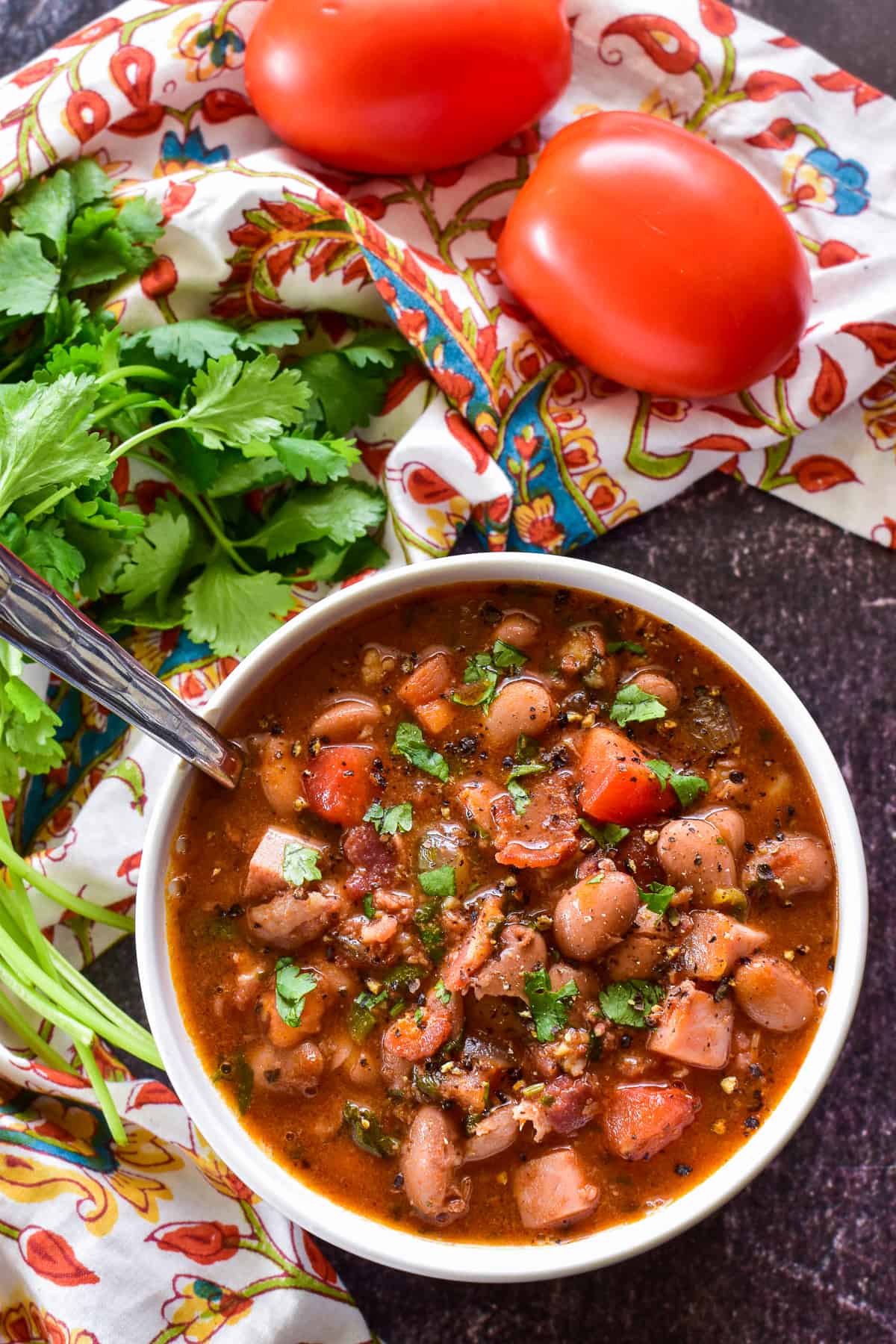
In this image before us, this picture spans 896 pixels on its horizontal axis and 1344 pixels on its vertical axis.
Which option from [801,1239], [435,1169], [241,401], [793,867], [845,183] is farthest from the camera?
[845,183]

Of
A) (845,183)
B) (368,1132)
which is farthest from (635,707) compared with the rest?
(845,183)

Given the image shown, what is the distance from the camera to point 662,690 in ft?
7.77

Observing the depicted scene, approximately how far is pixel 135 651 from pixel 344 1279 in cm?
156

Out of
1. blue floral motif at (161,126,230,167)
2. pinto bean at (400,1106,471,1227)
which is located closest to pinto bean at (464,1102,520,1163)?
pinto bean at (400,1106,471,1227)

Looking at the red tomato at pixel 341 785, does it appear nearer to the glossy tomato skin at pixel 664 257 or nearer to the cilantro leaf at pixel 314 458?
the cilantro leaf at pixel 314 458

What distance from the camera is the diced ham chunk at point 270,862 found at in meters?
2.31

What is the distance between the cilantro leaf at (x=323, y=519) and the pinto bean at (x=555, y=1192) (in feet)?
4.50

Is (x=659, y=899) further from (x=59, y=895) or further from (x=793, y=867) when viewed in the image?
(x=59, y=895)

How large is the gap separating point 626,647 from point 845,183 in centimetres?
141

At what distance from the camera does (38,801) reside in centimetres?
287

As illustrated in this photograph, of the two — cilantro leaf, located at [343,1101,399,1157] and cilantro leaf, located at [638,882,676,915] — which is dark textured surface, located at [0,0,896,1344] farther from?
cilantro leaf, located at [638,882,676,915]

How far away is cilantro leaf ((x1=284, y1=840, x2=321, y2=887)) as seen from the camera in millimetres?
2309

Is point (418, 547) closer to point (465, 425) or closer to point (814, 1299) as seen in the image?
point (465, 425)

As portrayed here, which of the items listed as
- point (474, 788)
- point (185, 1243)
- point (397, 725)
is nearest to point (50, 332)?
point (397, 725)
